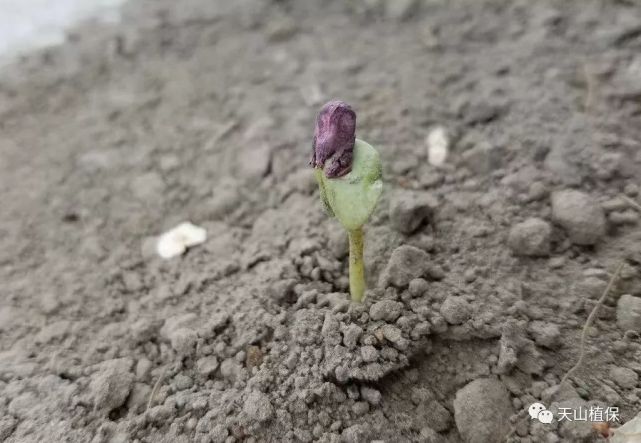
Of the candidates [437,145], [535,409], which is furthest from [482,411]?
[437,145]

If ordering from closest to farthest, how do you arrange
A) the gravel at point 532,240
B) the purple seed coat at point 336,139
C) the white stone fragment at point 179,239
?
1. the purple seed coat at point 336,139
2. the gravel at point 532,240
3. the white stone fragment at point 179,239

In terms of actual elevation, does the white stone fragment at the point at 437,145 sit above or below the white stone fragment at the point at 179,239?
above

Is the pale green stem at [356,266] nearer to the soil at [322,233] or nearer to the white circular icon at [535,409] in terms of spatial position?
the soil at [322,233]

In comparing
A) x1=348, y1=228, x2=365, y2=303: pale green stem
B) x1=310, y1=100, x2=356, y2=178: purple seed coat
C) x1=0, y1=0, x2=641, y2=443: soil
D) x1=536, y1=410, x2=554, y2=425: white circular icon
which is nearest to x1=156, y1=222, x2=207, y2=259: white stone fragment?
x1=0, y1=0, x2=641, y2=443: soil

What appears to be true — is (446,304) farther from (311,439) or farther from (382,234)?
(311,439)

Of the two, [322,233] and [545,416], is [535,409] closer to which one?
[545,416]

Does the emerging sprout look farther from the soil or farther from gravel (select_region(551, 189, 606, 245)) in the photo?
gravel (select_region(551, 189, 606, 245))

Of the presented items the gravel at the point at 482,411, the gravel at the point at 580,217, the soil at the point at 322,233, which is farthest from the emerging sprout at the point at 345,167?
the gravel at the point at 580,217
